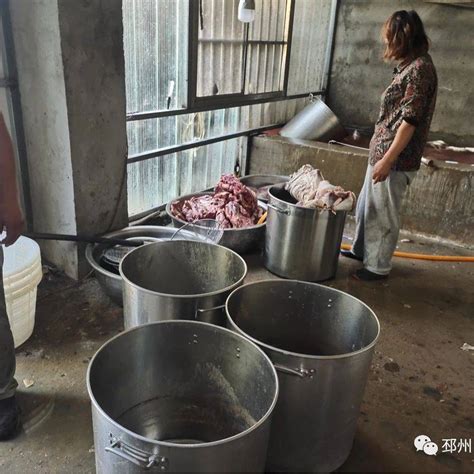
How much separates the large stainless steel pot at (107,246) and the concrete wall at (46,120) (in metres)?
0.15

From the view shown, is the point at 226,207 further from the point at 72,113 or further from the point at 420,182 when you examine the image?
the point at 420,182

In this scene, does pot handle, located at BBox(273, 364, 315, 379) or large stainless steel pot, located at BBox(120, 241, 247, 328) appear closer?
pot handle, located at BBox(273, 364, 315, 379)

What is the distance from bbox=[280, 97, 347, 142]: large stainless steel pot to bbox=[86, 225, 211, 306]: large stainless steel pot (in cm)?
210

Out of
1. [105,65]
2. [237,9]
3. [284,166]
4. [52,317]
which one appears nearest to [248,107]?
[284,166]

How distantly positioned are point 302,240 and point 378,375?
1011 mm

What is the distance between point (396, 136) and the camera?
2699 mm

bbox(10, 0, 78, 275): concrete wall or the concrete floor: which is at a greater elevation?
bbox(10, 0, 78, 275): concrete wall

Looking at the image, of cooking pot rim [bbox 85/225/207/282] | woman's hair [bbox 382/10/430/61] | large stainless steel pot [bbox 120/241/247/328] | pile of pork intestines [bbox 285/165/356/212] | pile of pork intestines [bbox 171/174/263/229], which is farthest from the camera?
pile of pork intestines [bbox 171/174/263/229]

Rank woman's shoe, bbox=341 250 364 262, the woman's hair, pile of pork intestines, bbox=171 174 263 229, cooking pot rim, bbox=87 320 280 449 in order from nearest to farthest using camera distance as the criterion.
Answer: cooking pot rim, bbox=87 320 280 449, the woman's hair, pile of pork intestines, bbox=171 174 263 229, woman's shoe, bbox=341 250 364 262

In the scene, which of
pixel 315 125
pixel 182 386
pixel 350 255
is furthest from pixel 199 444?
pixel 315 125

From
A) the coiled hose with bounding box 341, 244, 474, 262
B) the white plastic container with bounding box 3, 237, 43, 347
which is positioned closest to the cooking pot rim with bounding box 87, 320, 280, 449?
the white plastic container with bounding box 3, 237, 43, 347

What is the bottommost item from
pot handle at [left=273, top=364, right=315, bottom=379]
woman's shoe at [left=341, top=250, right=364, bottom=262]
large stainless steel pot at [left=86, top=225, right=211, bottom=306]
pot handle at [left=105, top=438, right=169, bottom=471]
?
woman's shoe at [left=341, top=250, right=364, bottom=262]

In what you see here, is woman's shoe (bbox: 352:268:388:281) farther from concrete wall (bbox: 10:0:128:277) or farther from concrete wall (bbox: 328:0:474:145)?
concrete wall (bbox: 328:0:474:145)

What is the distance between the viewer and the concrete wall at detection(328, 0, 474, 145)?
479 cm
